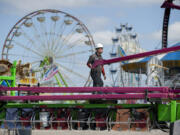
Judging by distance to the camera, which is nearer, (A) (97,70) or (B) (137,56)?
(B) (137,56)

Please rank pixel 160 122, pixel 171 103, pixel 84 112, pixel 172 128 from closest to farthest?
pixel 172 128 → pixel 171 103 → pixel 160 122 → pixel 84 112

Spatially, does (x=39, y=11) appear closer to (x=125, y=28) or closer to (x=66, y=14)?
(x=66, y=14)

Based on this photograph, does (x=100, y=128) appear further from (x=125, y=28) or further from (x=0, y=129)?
(x=125, y=28)

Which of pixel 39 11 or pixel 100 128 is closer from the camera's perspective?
pixel 100 128

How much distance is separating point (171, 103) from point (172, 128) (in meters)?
0.70

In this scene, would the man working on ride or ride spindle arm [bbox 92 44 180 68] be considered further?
the man working on ride

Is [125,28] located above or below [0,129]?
above

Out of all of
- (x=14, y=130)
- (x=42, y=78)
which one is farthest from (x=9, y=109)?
(x=42, y=78)

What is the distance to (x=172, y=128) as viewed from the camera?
21.8ft

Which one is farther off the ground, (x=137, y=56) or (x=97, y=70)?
(x=137, y=56)

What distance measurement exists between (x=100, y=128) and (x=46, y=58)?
25.8 meters

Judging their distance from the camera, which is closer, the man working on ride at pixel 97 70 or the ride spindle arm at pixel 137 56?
the ride spindle arm at pixel 137 56

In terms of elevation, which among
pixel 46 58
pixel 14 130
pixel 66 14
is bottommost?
pixel 14 130

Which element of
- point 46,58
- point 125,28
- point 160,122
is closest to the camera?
point 160,122
